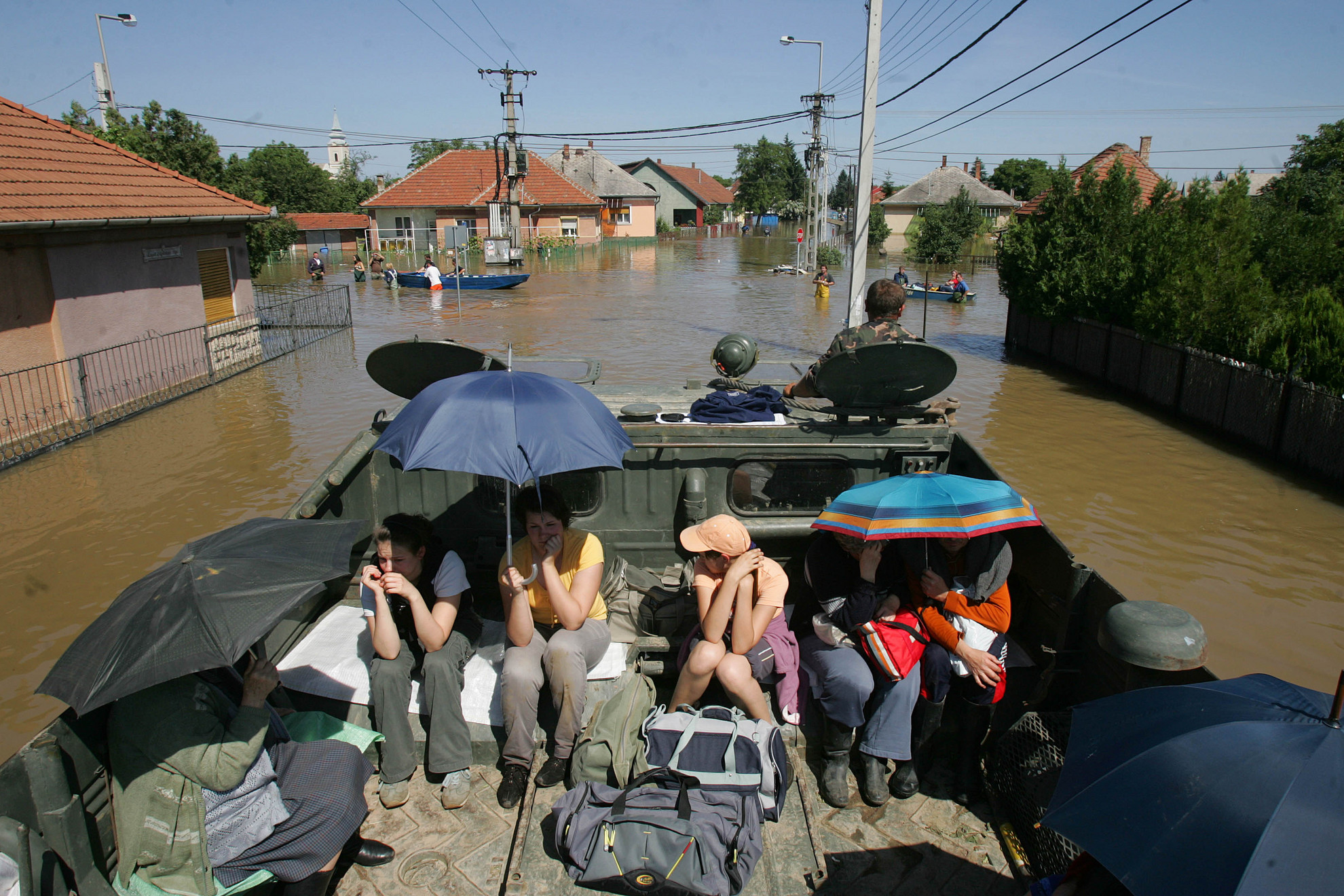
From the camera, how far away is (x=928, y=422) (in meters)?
5.73

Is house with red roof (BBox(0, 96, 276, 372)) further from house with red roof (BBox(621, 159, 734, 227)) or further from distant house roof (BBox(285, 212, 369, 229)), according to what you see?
house with red roof (BBox(621, 159, 734, 227))

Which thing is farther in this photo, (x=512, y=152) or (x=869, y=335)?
(x=512, y=152)

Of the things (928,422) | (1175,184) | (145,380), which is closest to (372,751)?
(928,422)

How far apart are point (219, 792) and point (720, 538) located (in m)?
2.42

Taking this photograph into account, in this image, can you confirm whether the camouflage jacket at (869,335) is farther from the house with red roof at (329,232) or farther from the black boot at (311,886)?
the house with red roof at (329,232)

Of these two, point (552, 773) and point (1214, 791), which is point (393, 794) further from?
point (1214, 791)

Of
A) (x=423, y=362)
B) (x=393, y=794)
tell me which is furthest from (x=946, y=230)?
(x=393, y=794)

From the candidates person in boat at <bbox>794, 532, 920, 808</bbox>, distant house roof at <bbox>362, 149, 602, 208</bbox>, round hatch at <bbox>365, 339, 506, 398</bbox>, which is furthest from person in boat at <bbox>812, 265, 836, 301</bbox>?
person in boat at <bbox>794, 532, 920, 808</bbox>

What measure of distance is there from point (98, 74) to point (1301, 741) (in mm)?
43325

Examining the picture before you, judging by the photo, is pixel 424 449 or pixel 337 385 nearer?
pixel 424 449

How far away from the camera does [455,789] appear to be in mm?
4348

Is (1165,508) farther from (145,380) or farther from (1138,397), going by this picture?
(145,380)

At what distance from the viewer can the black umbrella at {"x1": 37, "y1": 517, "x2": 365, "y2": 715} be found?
2.91 meters

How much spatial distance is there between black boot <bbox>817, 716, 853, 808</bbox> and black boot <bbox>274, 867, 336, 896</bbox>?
2425 millimetres
